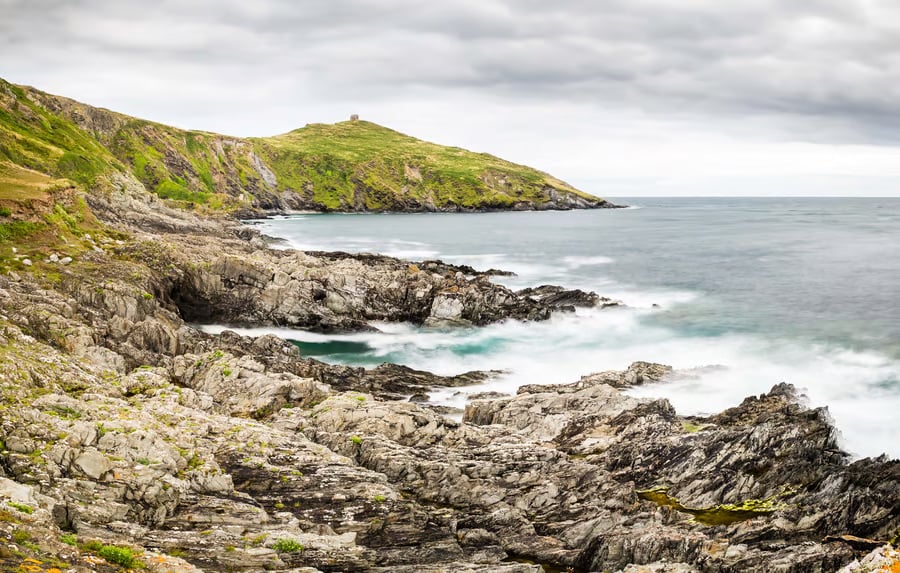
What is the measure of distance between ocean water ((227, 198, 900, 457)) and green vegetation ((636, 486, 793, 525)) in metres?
10.6

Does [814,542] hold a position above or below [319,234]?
below

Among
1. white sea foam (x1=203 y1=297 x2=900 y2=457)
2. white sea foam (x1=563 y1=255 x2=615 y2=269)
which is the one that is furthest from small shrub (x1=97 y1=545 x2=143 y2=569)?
white sea foam (x1=563 y1=255 x2=615 y2=269)

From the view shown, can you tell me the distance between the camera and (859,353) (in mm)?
51531

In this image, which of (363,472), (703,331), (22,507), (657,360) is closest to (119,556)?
(22,507)

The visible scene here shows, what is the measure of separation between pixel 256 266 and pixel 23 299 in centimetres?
2679

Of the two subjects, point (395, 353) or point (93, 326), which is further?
point (395, 353)

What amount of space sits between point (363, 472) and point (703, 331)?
45753mm

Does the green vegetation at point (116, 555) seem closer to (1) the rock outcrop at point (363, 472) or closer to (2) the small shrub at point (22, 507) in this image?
(1) the rock outcrop at point (363, 472)

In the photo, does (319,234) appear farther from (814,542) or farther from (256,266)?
(814,542)

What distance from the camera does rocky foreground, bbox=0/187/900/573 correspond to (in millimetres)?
18281

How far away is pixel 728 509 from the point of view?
2530cm

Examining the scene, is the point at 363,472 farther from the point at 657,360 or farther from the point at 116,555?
the point at 657,360

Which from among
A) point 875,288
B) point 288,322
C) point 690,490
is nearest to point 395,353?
point 288,322

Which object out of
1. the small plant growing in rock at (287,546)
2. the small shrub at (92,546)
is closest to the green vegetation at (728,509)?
the small plant growing in rock at (287,546)
